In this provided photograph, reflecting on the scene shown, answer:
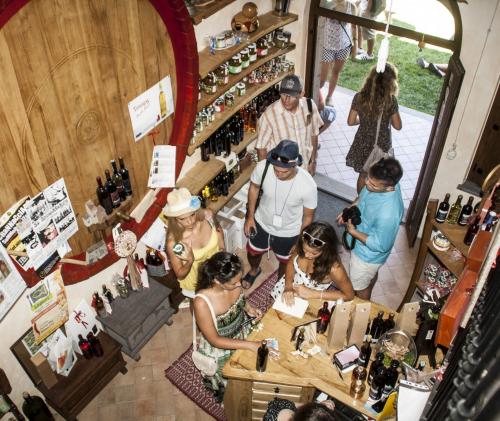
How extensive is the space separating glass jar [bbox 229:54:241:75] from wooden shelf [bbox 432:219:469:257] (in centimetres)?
231

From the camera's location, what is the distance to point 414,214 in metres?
5.84

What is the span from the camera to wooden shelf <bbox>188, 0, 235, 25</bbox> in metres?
3.78

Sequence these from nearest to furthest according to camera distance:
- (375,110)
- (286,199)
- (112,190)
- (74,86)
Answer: (74,86) → (112,190) → (286,199) → (375,110)

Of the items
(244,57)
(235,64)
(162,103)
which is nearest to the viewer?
(162,103)

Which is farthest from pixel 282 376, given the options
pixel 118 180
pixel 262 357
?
pixel 118 180

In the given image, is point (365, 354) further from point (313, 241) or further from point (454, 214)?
point (454, 214)

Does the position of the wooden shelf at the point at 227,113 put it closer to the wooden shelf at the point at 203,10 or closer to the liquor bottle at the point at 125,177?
the liquor bottle at the point at 125,177

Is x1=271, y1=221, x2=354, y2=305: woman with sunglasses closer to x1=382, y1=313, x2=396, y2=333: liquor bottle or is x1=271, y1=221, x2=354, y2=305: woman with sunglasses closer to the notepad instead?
the notepad

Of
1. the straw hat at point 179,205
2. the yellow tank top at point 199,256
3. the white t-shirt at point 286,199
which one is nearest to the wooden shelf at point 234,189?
the white t-shirt at point 286,199

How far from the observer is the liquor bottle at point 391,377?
3195 mm

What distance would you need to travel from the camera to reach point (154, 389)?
457cm

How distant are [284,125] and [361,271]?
1632 millimetres

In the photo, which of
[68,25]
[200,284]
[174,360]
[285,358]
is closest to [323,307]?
[285,358]

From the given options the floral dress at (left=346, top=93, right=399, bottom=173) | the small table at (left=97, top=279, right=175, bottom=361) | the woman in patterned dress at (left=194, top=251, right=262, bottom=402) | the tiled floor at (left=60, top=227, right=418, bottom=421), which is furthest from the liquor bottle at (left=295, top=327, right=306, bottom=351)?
the floral dress at (left=346, top=93, right=399, bottom=173)
